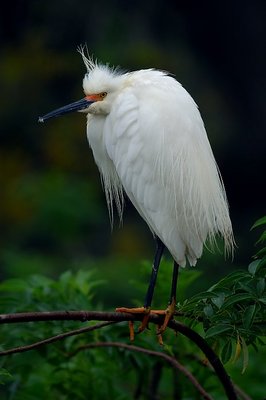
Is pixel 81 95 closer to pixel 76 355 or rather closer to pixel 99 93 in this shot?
pixel 99 93

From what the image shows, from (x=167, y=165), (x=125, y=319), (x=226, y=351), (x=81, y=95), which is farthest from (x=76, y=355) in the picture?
(x=81, y=95)

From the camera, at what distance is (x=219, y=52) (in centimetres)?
1630

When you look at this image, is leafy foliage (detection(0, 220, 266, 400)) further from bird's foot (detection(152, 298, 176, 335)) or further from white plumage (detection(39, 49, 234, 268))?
white plumage (detection(39, 49, 234, 268))

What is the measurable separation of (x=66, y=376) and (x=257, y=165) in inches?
443

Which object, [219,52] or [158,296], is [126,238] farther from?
[158,296]

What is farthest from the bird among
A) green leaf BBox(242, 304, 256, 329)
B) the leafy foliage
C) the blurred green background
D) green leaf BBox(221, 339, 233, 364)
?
the blurred green background

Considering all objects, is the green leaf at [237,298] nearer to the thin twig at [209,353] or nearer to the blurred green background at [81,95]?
the thin twig at [209,353]

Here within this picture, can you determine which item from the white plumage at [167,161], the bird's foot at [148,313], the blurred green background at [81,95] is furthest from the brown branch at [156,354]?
the blurred green background at [81,95]

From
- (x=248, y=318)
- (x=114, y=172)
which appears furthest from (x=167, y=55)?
(x=248, y=318)

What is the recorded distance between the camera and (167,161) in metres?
3.24

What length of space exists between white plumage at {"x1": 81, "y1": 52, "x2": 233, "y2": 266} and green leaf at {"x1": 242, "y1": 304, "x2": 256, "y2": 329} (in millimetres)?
595

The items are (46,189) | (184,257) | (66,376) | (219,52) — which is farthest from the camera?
(219,52)

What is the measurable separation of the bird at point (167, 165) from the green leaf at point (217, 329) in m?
0.48

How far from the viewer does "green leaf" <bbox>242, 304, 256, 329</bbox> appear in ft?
8.09
